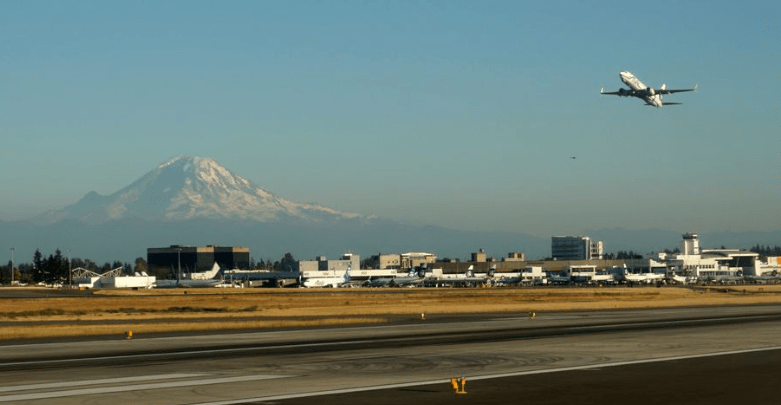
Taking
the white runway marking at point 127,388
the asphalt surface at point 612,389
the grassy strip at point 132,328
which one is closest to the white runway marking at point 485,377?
the asphalt surface at point 612,389

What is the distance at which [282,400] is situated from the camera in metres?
24.6

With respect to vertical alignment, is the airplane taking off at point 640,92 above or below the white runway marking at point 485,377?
above

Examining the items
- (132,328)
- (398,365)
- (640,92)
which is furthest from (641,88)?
(398,365)

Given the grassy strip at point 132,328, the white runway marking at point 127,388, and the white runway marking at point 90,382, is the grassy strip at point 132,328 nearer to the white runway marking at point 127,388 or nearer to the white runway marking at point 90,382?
the white runway marking at point 90,382

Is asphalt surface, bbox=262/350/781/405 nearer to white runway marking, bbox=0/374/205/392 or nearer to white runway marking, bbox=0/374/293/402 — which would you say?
white runway marking, bbox=0/374/293/402

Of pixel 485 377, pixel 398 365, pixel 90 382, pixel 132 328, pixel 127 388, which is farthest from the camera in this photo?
pixel 132 328

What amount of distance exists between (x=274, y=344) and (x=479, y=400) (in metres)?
21.7

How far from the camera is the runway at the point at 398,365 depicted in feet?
85.0

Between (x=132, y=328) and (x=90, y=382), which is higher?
(x=90, y=382)

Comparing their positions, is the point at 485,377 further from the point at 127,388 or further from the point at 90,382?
the point at 90,382

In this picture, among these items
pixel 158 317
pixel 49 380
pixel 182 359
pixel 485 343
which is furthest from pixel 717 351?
pixel 158 317

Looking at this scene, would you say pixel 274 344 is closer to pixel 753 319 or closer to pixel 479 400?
pixel 479 400

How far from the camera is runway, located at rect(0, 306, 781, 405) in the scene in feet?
85.0

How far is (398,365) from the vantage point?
33844mm
